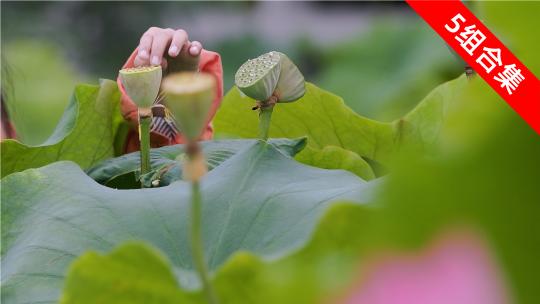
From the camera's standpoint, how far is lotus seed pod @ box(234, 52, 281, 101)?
0.44 metres

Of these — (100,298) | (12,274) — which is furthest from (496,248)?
(12,274)

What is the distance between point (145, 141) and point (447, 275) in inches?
12.2

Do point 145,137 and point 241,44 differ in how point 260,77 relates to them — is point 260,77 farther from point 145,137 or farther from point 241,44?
point 241,44

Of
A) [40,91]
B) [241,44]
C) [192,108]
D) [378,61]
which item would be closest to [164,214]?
[192,108]

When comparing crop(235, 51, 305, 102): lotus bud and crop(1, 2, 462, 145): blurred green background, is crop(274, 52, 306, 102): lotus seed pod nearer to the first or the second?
crop(235, 51, 305, 102): lotus bud

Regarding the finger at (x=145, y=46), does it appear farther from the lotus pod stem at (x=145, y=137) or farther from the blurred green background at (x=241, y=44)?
the blurred green background at (x=241, y=44)

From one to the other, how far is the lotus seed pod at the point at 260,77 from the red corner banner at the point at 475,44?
8 cm

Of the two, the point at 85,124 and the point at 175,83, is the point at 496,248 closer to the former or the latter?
the point at 175,83

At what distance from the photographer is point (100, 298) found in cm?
25

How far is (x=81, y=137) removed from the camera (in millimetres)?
559

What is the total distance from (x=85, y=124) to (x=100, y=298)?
0.33m

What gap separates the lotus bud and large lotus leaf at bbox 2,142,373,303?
37mm

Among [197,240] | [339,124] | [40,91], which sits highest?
[197,240]

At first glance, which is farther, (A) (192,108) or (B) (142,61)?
(B) (142,61)
